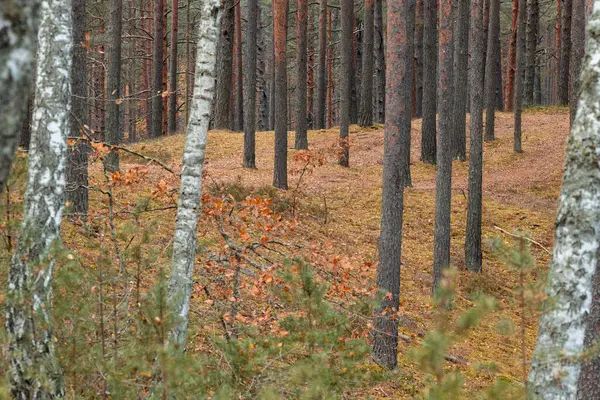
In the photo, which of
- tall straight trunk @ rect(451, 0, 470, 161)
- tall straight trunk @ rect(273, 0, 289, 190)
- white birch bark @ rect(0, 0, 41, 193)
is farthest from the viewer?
tall straight trunk @ rect(273, 0, 289, 190)

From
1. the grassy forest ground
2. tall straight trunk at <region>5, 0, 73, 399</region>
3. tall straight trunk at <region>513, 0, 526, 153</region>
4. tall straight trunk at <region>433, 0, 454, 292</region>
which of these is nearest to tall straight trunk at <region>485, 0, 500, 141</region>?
tall straight trunk at <region>513, 0, 526, 153</region>

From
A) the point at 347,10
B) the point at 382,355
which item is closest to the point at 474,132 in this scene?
the point at 382,355

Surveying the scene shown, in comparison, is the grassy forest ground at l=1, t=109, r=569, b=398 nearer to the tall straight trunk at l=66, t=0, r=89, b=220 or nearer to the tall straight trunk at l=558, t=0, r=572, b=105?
the tall straight trunk at l=66, t=0, r=89, b=220

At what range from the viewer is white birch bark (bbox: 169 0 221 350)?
5289 mm

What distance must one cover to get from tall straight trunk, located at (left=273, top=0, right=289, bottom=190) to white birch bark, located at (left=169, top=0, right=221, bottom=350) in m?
11.9

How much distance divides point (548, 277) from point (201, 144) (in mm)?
3096

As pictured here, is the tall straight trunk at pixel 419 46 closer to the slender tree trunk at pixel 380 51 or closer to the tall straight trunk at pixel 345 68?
the slender tree trunk at pixel 380 51

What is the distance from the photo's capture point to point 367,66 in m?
24.2

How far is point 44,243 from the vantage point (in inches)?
165

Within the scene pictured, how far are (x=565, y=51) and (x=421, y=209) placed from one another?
55.7 feet

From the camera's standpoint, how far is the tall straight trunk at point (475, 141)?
44.8 ft

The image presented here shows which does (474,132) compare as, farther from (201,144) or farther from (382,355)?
(201,144)

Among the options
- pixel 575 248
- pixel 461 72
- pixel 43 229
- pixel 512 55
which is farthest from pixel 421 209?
pixel 512 55

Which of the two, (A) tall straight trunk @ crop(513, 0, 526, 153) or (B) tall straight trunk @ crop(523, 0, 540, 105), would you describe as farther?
(B) tall straight trunk @ crop(523, 0, 540, 105)
